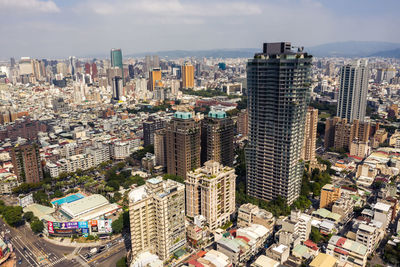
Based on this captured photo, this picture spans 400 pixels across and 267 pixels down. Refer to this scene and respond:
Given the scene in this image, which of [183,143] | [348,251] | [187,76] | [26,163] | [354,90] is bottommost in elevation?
[348,251]

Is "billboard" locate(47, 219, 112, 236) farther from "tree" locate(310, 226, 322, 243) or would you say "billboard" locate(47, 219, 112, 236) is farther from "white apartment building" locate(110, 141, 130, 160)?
"white apartment building" locate(110, 141, 130, 160)

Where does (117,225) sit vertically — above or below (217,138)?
below

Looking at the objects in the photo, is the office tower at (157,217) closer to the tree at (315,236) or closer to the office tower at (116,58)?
the tree at (315,236)

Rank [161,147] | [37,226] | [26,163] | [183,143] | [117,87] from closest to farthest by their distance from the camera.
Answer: [37,226] < [183,143] < [26,163] < [161,147] < [117,87]

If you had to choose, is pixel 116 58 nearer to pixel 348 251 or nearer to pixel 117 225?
pixel 117 225

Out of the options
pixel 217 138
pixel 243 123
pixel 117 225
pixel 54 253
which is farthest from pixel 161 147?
pixel 243 123

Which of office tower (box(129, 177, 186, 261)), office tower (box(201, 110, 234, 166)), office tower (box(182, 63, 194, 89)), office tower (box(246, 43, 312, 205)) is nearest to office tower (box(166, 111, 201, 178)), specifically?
office tower (box(201, 110, 234, 166))
